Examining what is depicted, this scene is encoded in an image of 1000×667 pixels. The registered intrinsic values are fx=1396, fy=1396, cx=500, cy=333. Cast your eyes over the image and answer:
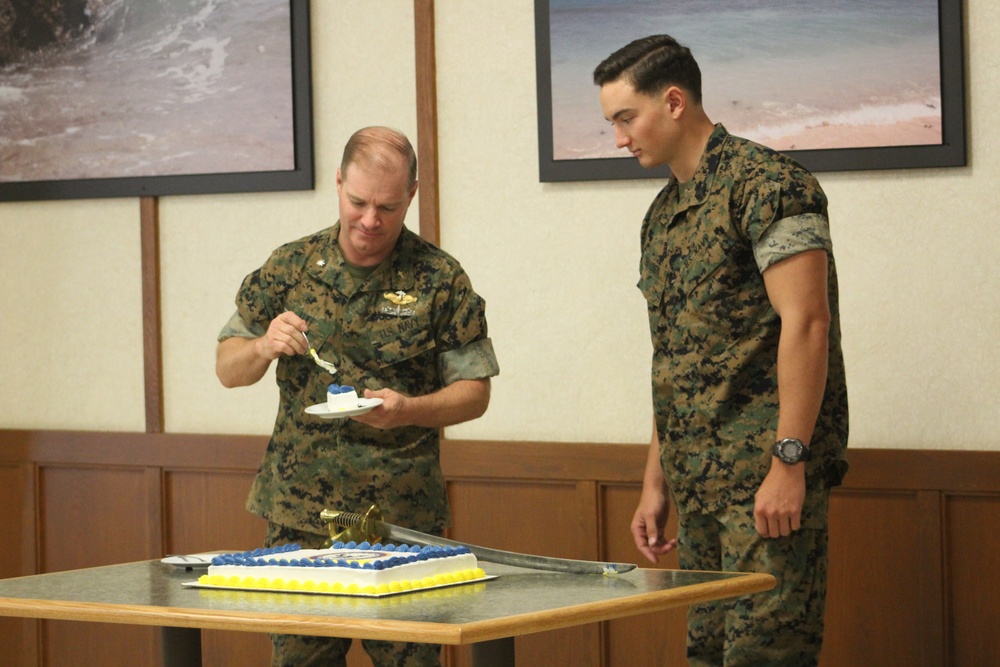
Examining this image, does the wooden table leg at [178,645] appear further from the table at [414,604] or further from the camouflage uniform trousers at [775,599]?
the camouflage uniform trousers at [775,599]

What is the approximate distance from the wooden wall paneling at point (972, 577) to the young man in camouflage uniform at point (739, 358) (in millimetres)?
979

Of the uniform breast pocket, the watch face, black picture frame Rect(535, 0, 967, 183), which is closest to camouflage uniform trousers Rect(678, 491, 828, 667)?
the watch face

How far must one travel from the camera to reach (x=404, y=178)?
9.18 feet

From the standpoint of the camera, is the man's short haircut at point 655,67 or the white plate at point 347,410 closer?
the white plate at point 347,410

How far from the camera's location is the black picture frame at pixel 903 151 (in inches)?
134

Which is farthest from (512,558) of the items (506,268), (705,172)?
(506,268)

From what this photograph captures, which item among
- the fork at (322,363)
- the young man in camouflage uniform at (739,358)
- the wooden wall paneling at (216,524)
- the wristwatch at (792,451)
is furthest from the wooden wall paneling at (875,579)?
the wooden wall paneling at (216,524)

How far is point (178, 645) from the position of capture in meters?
2.57

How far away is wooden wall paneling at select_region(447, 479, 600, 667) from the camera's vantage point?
12.7 ft

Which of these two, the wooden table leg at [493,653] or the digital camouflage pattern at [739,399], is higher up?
the digital camouflage pattern at [739,399]

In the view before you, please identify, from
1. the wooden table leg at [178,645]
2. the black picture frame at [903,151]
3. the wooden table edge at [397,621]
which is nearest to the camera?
the wooden table edge at [397,621]

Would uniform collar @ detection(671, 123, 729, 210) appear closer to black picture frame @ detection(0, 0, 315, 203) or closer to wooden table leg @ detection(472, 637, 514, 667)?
wooden table leg @ detection(472, 637, 514, 667)

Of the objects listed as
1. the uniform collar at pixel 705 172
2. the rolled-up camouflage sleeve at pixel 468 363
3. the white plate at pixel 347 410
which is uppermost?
the uniform collar at pixel 705 172

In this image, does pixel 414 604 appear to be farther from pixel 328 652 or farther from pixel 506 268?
pixel 506 268
